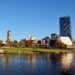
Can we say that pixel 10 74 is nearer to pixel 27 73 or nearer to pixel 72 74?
pixel 27 73

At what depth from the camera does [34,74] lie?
61.3 metres

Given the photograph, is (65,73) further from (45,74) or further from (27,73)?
(27,73)

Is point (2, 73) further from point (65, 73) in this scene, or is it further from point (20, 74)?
point (65, 73)

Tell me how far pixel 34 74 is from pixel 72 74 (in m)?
9.09

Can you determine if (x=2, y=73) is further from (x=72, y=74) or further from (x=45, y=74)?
(x=72, y=74)

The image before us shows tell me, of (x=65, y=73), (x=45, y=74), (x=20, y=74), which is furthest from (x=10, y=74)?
(x=65, y=73)

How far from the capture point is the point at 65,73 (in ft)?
205

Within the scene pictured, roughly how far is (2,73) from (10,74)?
2.43 metres

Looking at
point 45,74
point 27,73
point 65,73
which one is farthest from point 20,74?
point 65,73

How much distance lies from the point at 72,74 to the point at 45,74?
6482 mm

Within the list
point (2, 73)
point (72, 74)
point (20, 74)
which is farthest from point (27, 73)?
point (72, 74)

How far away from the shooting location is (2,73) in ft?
206

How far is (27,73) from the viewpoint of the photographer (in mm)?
63000

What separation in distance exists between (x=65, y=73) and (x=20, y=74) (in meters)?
11.0
